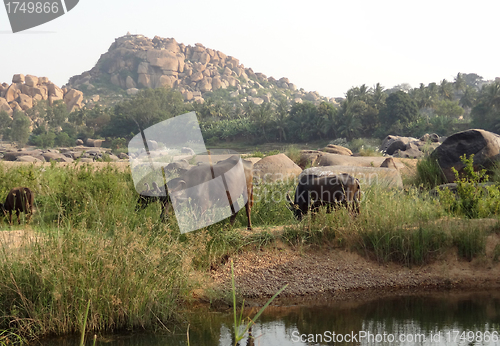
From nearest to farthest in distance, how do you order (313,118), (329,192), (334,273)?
(334,273)
(329,192)
(313,118)

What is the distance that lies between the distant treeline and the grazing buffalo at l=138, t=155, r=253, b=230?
3973 cm

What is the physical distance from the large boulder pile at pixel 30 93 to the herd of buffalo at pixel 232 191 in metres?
92.4

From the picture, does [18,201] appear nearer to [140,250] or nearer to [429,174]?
[140,250]

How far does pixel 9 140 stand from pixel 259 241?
68696 mm

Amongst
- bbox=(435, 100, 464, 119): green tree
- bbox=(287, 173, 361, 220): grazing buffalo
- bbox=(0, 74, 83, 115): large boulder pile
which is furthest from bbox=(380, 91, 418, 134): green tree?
bbox=(0, 74, 83, 115): large boulder pile

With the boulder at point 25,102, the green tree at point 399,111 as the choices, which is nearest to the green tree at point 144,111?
the green tree at point 399,111

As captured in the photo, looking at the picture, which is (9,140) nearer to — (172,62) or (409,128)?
(409,128)

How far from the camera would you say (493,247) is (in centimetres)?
673

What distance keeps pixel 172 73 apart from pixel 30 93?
40736 mm

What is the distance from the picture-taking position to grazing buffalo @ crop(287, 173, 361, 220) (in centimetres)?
705

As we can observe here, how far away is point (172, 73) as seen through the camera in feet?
420

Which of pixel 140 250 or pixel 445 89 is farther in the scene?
pixel 445 89

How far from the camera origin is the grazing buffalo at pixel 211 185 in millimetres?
6145

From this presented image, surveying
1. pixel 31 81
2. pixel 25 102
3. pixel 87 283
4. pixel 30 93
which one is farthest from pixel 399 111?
pixel 31 81
